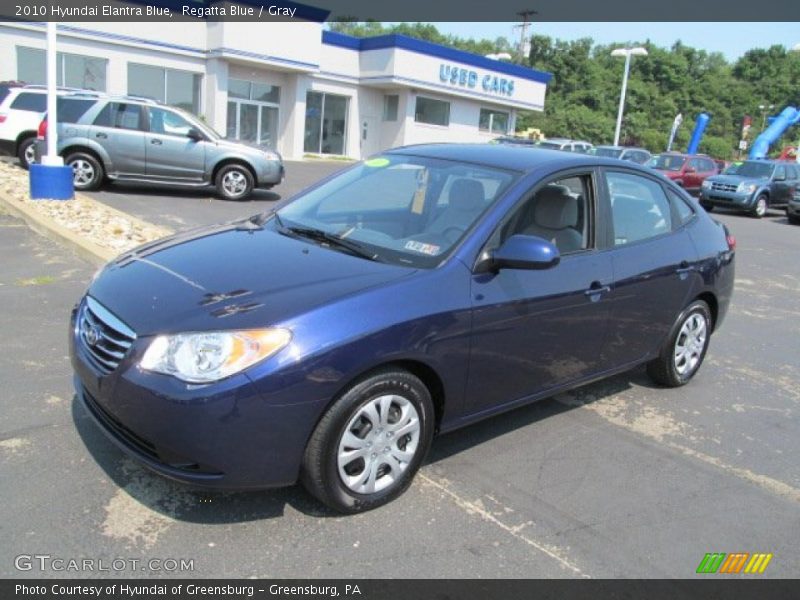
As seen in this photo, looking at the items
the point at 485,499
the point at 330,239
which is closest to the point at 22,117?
the point at 330,239

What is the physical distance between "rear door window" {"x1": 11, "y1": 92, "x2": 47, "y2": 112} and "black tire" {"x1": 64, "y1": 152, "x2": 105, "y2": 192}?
2550 mm

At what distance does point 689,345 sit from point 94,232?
689cm

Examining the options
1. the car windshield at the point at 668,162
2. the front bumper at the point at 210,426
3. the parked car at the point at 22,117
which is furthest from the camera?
the car windshield at the point at 668,162

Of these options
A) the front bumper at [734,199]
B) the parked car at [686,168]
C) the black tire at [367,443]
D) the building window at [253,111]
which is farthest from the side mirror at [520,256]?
the building window at [253,111]

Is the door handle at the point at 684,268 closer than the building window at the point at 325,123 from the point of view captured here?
Yes

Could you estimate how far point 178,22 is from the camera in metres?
26.0

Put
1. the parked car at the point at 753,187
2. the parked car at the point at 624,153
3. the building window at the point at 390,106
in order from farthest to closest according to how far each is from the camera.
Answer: the building window at the point at 390,106, the parked car at the point at 624,153, the parked car at the point at 753,187

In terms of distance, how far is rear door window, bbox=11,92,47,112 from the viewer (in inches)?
566

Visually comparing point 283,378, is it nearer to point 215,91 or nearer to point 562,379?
point 562,379

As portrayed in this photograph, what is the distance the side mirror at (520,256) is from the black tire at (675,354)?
194 centimetres

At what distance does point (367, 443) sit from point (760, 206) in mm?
21888

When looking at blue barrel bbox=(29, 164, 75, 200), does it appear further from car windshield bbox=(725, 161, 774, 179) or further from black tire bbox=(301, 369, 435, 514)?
car windshield bbox=(725, 161, 774, 179)

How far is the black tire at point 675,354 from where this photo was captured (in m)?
5.12

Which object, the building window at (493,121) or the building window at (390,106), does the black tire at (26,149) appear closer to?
the building window at (390,106)
